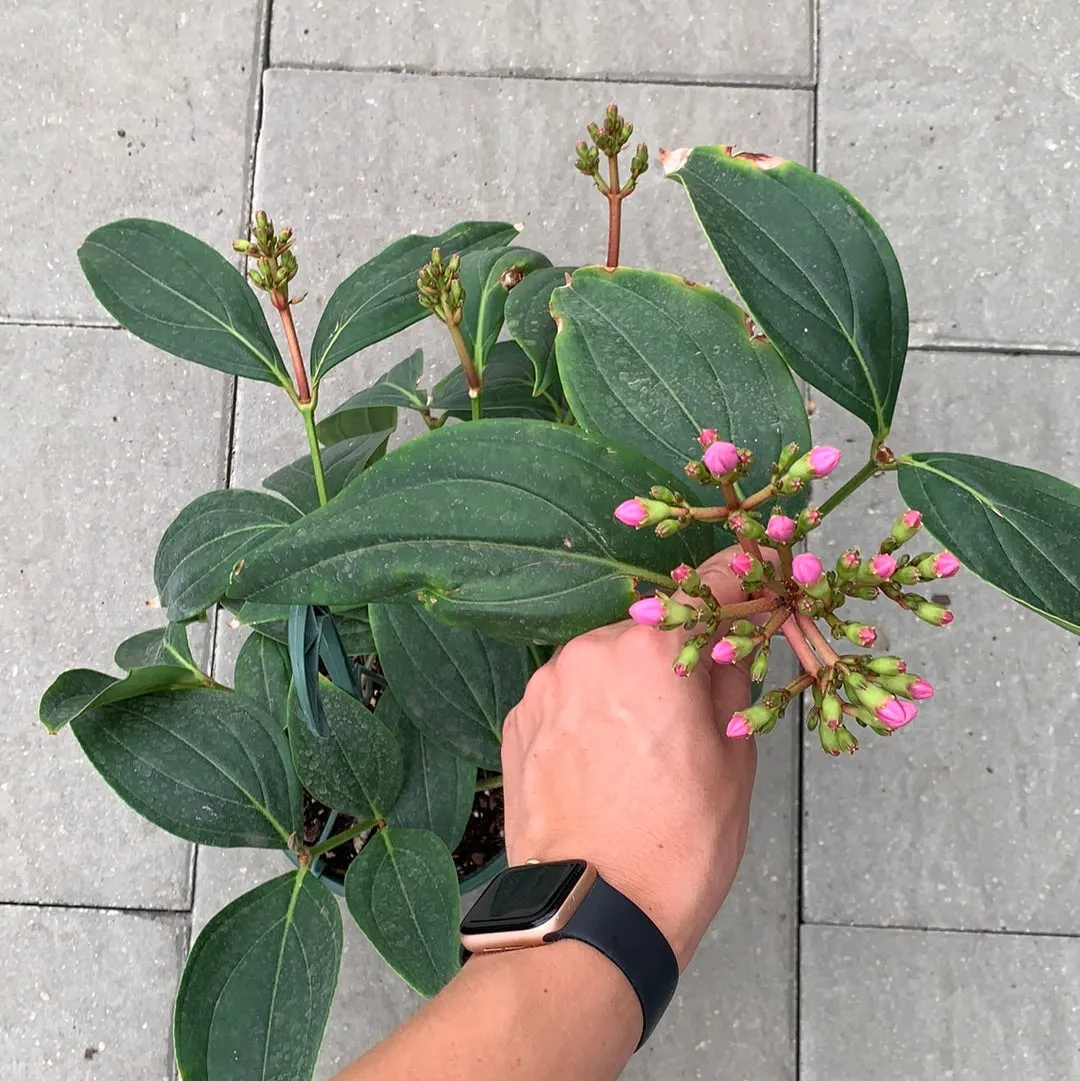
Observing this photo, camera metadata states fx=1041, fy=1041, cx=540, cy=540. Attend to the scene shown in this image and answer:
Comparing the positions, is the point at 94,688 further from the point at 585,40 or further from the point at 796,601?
the point at 585,40

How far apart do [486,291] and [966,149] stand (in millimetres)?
721

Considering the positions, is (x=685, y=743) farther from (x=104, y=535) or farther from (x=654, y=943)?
(x=104, y=535)

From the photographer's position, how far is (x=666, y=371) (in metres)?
0.52

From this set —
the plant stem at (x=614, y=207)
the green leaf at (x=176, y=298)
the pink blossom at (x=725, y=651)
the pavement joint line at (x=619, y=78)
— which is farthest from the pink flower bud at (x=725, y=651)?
the pavement joint line at (x=619, y=78)

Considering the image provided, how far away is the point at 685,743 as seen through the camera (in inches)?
20.4

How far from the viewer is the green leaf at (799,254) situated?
507mm

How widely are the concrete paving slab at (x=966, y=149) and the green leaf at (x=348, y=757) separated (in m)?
0.71

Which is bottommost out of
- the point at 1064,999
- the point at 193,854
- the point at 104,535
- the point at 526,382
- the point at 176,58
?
the point at 1064,999

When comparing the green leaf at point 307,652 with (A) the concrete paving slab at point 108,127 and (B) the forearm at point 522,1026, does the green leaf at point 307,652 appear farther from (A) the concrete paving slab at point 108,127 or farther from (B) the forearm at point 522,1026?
(A) the concrete paving slab at point 108,127

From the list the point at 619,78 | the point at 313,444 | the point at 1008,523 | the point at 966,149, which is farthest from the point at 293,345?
the point at 966,149

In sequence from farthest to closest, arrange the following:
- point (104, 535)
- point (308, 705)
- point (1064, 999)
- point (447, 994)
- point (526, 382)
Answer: point (104, 535), point (1064, 999), point (526, 382), point (308, 705), point (447, 994)

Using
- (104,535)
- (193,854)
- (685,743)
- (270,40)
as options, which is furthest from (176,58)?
(685,743)

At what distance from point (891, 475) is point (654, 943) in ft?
2.16

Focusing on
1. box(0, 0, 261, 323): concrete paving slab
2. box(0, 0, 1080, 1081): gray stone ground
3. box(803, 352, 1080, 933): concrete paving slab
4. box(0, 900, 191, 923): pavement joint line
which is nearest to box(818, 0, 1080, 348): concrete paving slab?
box(0, 0, 1080, 1081): gray stone ground
